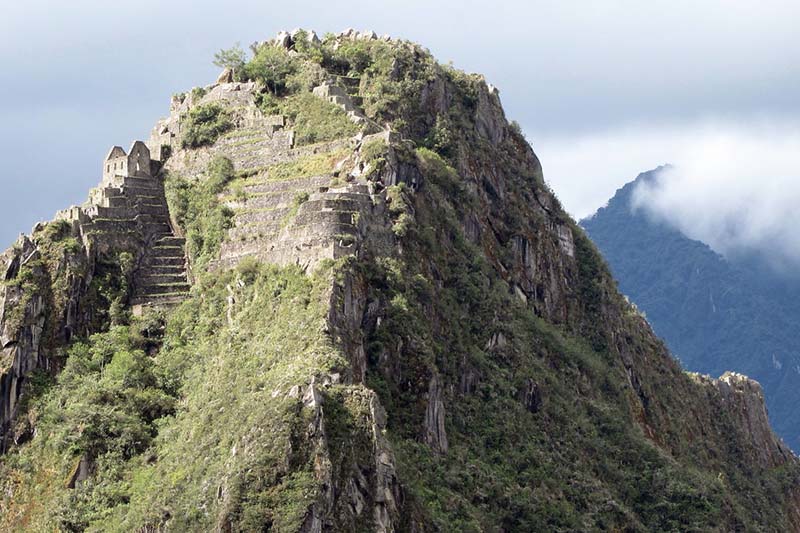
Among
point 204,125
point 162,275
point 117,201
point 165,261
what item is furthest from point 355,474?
point 204,125

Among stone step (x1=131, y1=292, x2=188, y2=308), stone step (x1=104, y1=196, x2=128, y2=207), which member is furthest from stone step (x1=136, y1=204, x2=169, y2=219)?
stone step (x1=131, y1=292, x2=188, y2=308)

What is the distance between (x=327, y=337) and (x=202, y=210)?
946 inches

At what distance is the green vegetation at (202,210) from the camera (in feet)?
436

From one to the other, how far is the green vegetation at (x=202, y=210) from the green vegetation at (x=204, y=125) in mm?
3270

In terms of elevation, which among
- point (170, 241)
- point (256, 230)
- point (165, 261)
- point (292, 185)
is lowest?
point (256, 230)

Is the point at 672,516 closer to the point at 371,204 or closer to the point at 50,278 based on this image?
the point at 371,204

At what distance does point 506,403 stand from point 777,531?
39.3 m

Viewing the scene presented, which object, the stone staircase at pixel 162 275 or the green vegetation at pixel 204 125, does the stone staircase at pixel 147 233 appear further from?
the green vegetation at pixel 204 125

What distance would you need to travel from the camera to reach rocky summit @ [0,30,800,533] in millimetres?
111250

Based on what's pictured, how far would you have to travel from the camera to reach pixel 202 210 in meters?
137

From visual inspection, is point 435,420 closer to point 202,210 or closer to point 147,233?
point 202,210

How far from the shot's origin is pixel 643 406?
157000 millimetres

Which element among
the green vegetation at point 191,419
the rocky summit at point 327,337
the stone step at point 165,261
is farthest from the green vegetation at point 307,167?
the green vegetation at point 191,419

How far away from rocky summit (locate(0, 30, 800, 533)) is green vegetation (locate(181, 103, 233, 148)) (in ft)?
0.62
